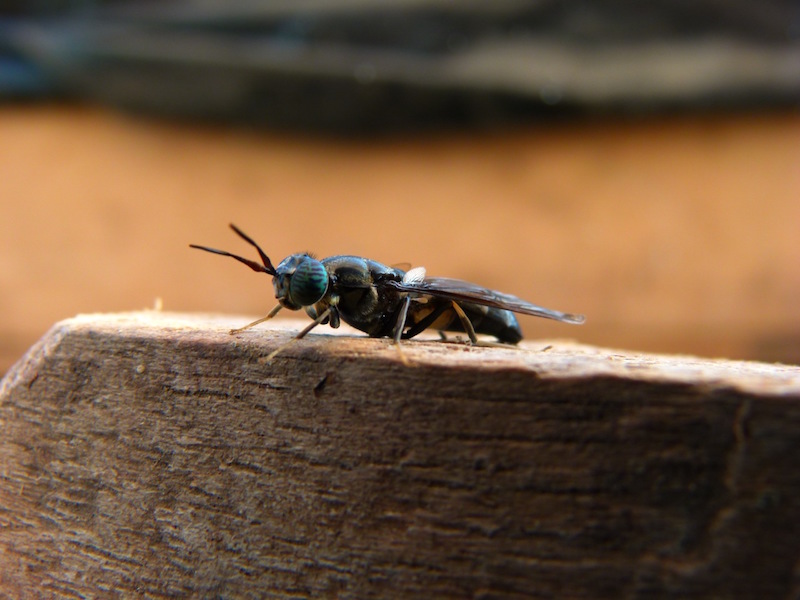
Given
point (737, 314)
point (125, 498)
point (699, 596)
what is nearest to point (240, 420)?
point (125, 498)

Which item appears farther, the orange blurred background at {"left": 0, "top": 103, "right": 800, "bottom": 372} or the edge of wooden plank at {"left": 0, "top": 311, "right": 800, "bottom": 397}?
the orange blurred background at {"left": 0, "top": 103, "right": 800, "bottom": 372}

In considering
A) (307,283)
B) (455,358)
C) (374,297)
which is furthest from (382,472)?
(374,297)

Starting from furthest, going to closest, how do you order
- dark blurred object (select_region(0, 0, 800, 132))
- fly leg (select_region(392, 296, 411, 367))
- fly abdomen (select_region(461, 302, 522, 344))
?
1. dark blurred object (select_region(0, 0, 800, 132))
2. fly abdomen (select_region(461, 302, 522, 344))
3. fly leg (select_region(392, 296, 411, 367))

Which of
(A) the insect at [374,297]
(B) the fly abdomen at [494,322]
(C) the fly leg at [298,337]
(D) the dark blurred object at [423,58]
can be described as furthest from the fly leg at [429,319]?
(D) the dark blurred object at [423,58]

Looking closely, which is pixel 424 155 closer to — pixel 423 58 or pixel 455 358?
pixel 423 58

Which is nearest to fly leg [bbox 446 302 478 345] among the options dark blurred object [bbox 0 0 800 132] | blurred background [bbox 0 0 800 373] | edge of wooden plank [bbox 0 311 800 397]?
edge of wooden plank [bbox 0 311 800 397]

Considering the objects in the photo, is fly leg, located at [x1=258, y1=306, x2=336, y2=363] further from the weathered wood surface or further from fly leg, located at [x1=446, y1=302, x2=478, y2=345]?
fly leg, located at [x1=446, y1=302, x2=478, y2=345]
